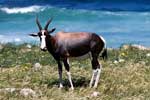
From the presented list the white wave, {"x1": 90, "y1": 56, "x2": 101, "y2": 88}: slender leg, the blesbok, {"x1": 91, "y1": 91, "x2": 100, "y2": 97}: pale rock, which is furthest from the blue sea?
{"x1": 91, "y1": 91, "x2": 100, "y2": 97}: pale rock

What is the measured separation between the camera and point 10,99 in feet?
41.5

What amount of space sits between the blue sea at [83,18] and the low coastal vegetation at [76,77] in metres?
8.07

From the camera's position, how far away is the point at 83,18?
37031 millimetres

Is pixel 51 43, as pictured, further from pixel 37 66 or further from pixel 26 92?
pixel 37 66

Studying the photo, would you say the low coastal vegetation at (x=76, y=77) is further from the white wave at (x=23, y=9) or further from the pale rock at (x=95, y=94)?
the white wave at (x=23, y=9)

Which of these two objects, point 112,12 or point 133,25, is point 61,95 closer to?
point 133,25

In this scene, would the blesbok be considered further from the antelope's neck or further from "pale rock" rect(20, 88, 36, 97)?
"pale rock" rect(20, 88, 36, 97)

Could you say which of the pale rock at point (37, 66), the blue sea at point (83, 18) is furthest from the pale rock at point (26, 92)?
the blue sea at point (83, 18)

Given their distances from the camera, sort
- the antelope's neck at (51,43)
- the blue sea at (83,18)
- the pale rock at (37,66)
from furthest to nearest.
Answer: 1. the blue sea at (83,18)
2. the pale rock at (37,66)
3. the antelope's neck at (51,43)

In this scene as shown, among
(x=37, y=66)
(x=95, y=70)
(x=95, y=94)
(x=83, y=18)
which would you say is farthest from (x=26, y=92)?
(x=83, y=18)

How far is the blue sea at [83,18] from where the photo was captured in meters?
28.8

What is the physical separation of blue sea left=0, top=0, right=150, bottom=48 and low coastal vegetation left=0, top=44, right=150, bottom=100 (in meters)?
8.07

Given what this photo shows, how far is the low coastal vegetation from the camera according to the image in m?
13.0

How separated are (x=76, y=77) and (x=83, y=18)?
22.5 meters
